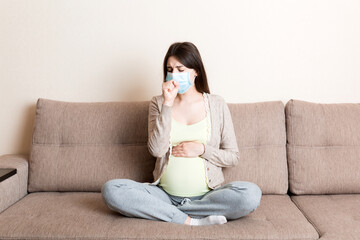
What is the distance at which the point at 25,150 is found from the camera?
2676 millimetres

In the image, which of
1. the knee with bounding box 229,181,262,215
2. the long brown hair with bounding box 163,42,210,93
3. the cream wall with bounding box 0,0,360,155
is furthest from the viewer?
the cream wall with bounding box 0,0,360,155

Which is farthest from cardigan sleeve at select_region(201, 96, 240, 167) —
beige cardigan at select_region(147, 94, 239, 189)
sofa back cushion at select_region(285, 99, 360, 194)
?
sofa back cushion at select_region(285, 99, 360, 194)

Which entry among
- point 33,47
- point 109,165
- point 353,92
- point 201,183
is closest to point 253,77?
point 353,92

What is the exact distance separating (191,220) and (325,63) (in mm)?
1340

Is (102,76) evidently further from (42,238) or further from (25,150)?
(42,238)

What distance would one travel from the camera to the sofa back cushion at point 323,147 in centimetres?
216

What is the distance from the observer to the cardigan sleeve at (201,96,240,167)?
204 centimetres

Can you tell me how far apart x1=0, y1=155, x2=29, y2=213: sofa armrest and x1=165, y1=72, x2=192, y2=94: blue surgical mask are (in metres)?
0.96

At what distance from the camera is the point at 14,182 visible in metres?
2.12

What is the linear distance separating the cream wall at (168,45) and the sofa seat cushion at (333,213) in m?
0.68

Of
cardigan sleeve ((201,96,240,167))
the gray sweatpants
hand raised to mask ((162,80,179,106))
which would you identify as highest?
hand raised to mask ((162,80,179,106))

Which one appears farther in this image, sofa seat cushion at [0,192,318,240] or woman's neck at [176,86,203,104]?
woman's neck at [176,86,203,104]

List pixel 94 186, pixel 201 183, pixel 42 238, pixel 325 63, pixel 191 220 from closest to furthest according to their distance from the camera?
pixel 42 238
pixel 191 220
pixel 201 183
pixel 94 186
pixel 325 63

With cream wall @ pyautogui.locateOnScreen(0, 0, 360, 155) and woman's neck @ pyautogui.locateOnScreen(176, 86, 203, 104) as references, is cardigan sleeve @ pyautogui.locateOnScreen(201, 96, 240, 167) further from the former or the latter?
Answer: cream wall @ pyautogui.locateOnScreen(0, 0, 360, 155)
